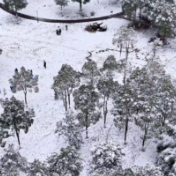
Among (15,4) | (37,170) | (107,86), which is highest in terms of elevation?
(15,4)

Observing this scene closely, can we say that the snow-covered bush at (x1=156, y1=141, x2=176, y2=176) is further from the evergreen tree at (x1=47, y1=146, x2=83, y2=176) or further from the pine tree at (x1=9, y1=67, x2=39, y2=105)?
the pine tree at (x1=9, y1=67, x2=39, y2=105)

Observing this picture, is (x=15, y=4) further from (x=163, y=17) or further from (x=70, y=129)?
(x=70, y=129)

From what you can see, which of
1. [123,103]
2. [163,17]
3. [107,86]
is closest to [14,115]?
[107,86]

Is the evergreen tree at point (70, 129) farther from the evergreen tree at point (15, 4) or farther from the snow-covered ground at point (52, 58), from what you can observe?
the evergreen tree at point (15, 4)

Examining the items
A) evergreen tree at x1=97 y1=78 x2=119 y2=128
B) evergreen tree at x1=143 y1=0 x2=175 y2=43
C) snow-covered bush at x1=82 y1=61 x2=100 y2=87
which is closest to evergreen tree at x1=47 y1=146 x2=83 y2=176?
evergreen tree at x1=97 y1=78 x2=119 y2=128

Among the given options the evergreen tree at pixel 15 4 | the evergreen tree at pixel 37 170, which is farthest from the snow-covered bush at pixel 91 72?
the evergreen tree at pixel 15 4
